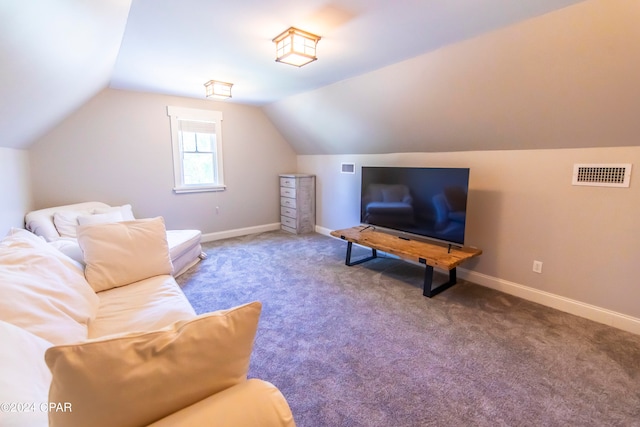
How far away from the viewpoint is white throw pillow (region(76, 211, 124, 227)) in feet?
10.6

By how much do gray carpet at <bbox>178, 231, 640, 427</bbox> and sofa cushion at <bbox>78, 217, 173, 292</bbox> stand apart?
30.2 inches

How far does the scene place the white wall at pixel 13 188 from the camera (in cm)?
250

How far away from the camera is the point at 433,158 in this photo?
3.71m

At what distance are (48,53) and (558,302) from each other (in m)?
4.36

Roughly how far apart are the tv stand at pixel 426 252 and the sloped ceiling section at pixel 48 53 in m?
2.93

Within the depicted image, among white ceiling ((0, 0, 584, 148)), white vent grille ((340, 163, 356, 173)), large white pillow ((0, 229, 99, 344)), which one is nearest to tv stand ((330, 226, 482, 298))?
white vent grille ((340, 163, 356, 173))

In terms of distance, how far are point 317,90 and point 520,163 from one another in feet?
8.06

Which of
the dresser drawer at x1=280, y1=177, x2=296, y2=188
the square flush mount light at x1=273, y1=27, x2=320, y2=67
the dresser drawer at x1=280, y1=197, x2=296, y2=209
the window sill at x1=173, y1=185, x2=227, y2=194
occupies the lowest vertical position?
the dresser drawer at x1=280, y1=197, x2=296, y2=209

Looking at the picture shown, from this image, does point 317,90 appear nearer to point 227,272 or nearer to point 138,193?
point 227,272

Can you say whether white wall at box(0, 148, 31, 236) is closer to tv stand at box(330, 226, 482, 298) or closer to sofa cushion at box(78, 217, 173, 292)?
sofa cushion at box(78, 217, 173, 292)

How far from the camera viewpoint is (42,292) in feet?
4.58

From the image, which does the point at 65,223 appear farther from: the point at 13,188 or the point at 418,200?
the point at 418,200

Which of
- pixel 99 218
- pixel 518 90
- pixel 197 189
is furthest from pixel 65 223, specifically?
pixel 518 90

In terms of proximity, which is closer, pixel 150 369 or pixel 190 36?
pixel 150 369
